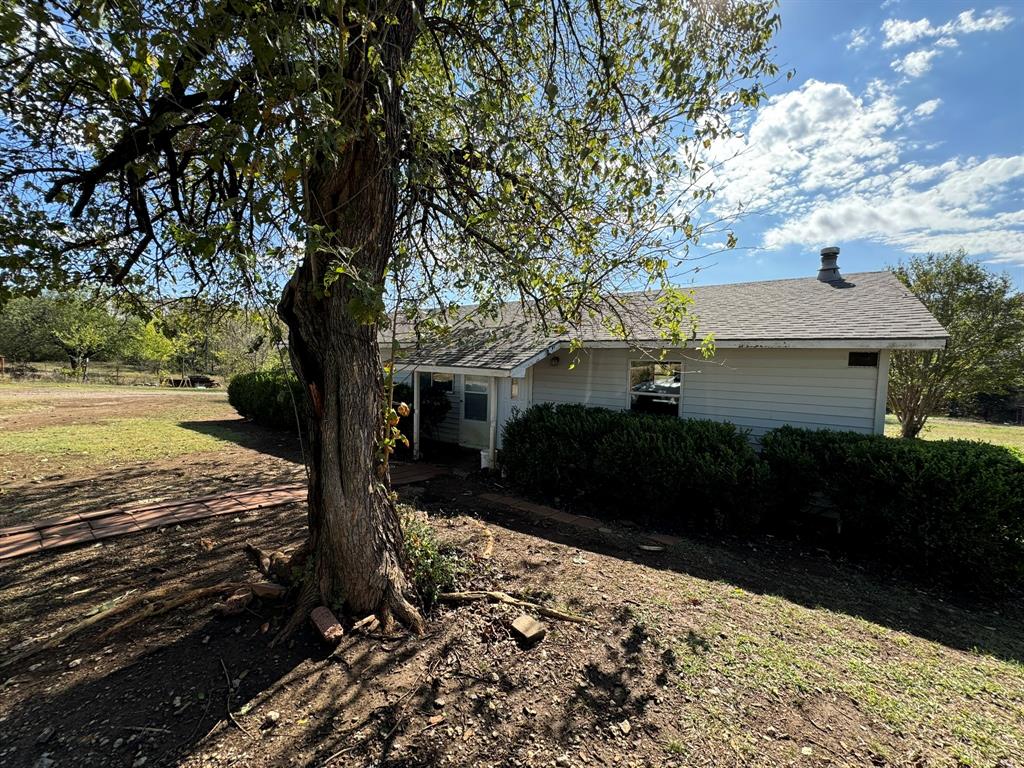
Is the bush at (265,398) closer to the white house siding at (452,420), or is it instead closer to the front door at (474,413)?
the white house siding at (452,420)

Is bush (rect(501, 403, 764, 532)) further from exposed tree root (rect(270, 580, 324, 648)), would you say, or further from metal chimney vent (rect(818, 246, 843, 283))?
metal chimney vent (rect(818, 246, 843, 283))

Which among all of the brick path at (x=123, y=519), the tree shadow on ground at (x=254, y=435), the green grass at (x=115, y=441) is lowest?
the tree shadow on ground at (x=254, y=435)

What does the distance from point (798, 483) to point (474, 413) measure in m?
7.24

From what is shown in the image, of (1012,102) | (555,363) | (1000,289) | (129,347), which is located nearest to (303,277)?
(555,363)

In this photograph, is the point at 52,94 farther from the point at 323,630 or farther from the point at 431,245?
the point at 323,630

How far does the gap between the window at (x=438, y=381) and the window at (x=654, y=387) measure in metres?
5.06

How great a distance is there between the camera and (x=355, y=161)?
293 centimetres

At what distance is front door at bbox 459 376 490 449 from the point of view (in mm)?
11203

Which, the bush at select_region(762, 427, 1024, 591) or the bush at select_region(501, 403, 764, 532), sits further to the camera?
the bush at select_region(501, 403, 764, 532)

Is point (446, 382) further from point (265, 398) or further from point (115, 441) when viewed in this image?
point (115, 441)

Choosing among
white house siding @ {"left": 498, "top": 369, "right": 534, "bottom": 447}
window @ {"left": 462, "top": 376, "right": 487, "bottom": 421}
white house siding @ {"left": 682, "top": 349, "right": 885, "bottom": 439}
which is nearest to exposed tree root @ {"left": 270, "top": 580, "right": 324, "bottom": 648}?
white house siding @ {"left": 682, "top": 349, "right": 885, "bottom": 439}

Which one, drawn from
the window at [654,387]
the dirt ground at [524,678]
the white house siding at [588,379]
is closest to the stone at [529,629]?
the dirt ground at [524,678]

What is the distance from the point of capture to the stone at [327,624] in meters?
2.75

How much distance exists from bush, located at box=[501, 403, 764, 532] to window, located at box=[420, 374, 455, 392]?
4.35m
